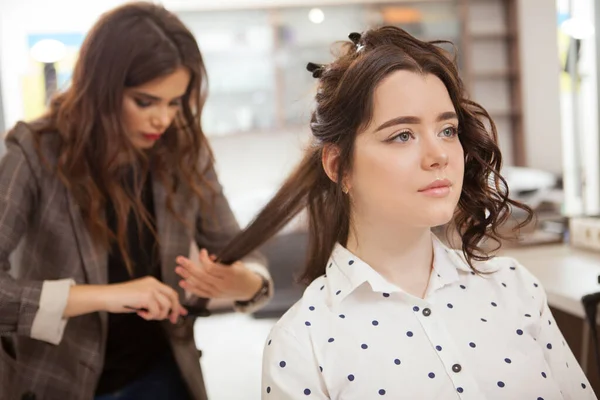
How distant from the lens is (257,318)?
420cm

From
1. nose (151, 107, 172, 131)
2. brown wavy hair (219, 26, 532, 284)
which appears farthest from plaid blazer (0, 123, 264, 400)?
brown wavy hair (219, 26, 532, 284)

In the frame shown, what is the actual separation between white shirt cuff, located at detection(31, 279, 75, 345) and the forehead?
2.24 feet

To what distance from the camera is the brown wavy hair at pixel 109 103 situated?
1.36 meters

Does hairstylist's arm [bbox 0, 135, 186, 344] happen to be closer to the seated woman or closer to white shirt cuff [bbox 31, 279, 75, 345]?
white shirt cuff [bbox 31, 279, 75, 345]

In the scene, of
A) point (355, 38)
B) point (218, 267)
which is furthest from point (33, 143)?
point (355, 38)

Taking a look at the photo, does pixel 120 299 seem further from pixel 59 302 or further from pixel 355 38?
pixel 355 38

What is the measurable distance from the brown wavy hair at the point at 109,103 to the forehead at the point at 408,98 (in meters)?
0.59

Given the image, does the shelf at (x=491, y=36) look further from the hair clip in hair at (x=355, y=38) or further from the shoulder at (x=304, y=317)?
the shoulder at (x=304, y=317)

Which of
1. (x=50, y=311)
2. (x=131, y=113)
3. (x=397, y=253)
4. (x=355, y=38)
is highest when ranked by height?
(x=355, y=38)

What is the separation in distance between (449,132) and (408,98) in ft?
0.29

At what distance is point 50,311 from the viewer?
121cm

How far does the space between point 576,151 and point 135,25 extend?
177 cm

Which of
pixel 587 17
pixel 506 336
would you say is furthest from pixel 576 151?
pixel 506 336

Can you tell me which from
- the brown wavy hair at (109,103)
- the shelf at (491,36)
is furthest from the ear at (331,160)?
the shelf at (491,36)
